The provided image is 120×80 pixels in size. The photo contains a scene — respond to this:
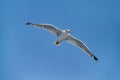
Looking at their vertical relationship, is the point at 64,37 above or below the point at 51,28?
below

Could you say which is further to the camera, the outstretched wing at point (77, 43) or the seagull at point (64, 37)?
the outstretched wing at point (77, 43)

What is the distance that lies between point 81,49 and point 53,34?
86.5 inches

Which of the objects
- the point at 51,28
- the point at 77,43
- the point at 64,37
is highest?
the point at 51,28

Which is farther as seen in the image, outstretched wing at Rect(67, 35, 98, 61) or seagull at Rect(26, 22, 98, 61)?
outstretched wing at Rect(67, 35, 98, 61)

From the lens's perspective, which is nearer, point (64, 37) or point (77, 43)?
point (64, 37)

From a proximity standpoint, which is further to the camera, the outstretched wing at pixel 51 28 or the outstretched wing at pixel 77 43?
the outstretched wing at pixel 77 43

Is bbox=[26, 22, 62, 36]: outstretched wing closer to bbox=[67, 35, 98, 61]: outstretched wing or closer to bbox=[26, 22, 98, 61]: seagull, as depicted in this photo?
bbox=[26, 22, 98, 61]: seagull

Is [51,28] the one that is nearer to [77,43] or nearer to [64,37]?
[64,37]

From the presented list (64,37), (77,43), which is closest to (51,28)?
(64,37)

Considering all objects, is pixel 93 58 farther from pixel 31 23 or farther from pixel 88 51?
pixel 31 23

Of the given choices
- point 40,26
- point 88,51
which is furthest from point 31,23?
point 88,51

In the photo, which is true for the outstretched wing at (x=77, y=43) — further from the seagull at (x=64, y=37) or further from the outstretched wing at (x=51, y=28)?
the outstretched wing at (x=51, y=28)

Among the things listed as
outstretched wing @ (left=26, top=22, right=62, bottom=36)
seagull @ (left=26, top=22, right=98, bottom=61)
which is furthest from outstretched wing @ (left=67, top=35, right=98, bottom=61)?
outstretched wing @ (left=26, top=22, right=62, bottom=36)

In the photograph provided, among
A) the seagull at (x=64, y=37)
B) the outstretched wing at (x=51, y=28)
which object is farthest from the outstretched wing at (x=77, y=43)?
the outstretched wing at (x=51, y=28)
